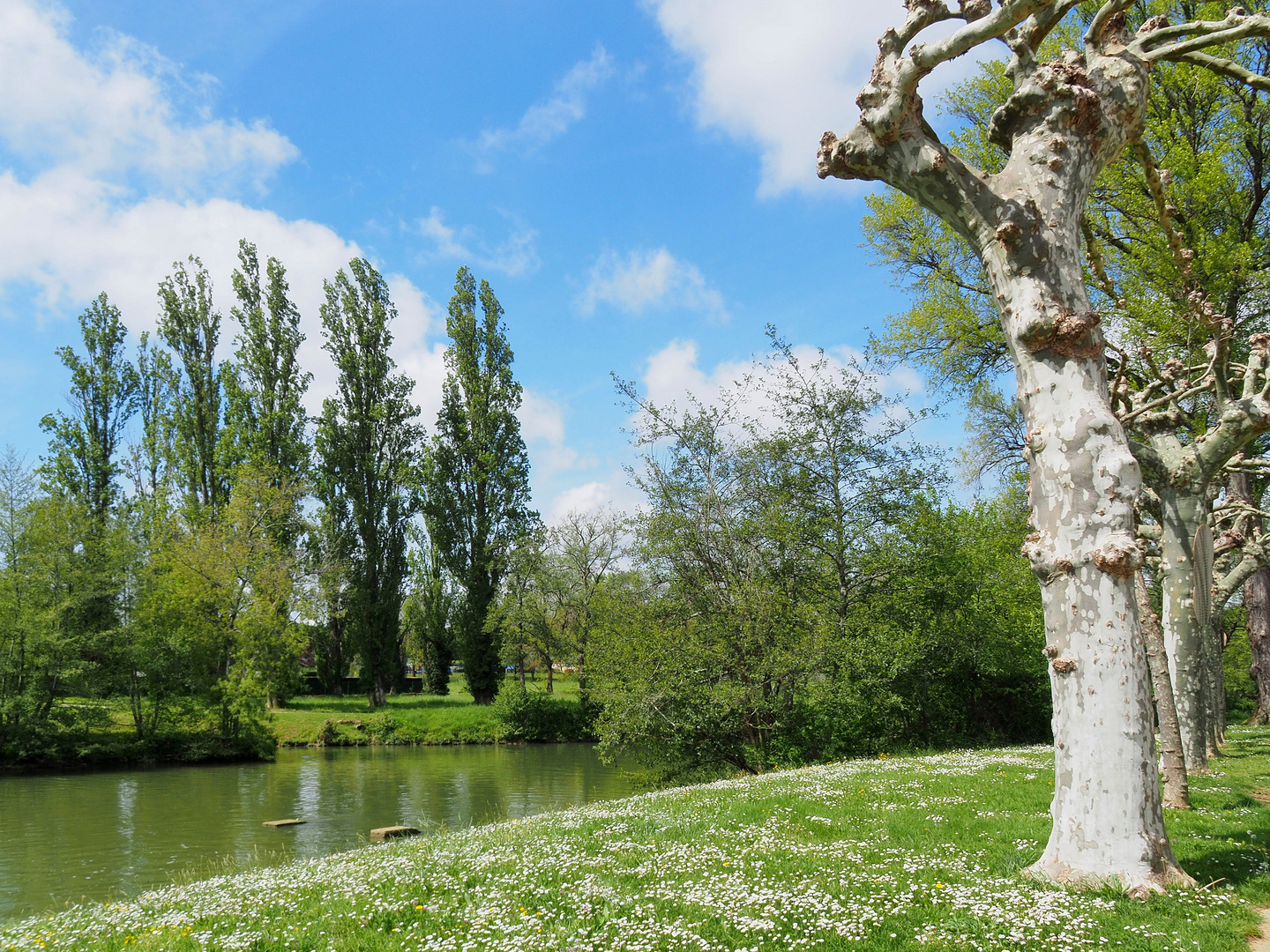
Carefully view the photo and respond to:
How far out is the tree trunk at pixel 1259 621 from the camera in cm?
2175

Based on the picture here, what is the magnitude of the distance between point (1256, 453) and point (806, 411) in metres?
11.9

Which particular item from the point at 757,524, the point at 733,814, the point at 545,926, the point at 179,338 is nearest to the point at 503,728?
the point at 757,524

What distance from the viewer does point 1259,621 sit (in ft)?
72.7

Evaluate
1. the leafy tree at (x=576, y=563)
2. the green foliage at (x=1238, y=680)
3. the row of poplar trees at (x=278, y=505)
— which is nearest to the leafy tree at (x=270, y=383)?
the row of poplar trees at (x=278, y=505)

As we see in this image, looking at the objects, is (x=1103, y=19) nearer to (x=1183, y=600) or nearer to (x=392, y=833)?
(x=1183, y=600)

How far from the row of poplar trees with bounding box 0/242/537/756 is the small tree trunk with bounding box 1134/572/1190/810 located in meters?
34.6

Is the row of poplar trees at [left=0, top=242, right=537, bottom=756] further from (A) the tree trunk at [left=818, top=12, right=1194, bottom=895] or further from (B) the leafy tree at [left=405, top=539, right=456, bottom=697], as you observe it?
(A) the tree trunk at [left=818, top=12, right=1194, bottom=895]

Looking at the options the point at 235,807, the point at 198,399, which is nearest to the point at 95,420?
the point at 198,399

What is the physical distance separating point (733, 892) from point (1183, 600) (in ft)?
28.7

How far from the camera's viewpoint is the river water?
14.9 m

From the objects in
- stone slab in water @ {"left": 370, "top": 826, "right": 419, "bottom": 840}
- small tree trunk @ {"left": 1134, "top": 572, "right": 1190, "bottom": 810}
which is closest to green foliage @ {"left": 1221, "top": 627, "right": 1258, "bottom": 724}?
small tree trunk @ {"left": 1134, "top": 572, "right": 1190, "bottom": 810}

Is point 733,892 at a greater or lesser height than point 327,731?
greater

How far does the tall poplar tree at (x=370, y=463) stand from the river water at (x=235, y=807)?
9.76 meters

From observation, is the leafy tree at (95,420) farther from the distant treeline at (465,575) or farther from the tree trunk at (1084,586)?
the tree trunk at (1084,586)
